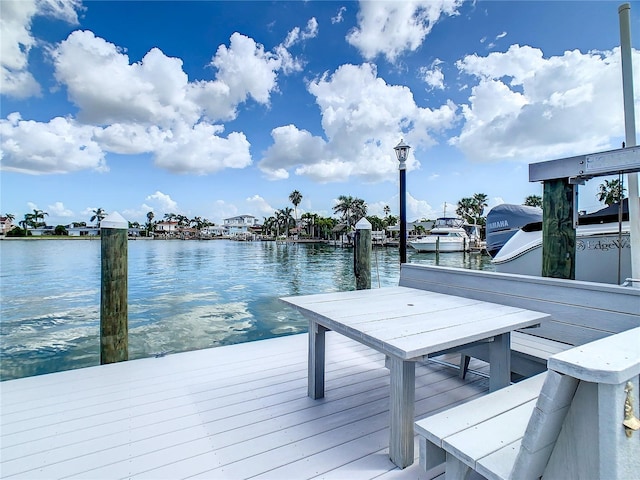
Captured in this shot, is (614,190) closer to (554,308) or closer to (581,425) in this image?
(554,308)

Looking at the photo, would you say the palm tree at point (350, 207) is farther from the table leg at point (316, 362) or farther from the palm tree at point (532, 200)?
the table leg at point (316, 362)

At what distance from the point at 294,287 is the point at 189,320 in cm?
374

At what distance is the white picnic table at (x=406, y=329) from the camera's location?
124cm

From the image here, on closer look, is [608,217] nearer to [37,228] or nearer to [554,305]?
[554,305]

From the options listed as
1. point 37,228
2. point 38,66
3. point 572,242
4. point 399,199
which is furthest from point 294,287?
point 37,228

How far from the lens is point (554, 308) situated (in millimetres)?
1690

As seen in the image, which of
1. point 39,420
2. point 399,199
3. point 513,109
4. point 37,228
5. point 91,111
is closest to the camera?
point 39,420

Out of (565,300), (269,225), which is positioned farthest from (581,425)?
(269,225)

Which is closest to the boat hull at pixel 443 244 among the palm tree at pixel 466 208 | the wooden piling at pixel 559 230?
the palm tree at pixel 466 208

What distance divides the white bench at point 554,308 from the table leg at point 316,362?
87cm

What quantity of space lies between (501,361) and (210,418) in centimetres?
153

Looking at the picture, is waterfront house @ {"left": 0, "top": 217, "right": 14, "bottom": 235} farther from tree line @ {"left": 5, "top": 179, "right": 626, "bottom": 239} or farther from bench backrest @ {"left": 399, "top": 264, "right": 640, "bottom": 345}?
bench backrest @ {"left": 399, "top": 264, "right": 640, "bottom": 345}

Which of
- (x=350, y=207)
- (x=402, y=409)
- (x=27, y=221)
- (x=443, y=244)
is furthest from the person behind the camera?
(x=27, y=221)

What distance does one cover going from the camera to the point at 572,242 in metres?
2.02
